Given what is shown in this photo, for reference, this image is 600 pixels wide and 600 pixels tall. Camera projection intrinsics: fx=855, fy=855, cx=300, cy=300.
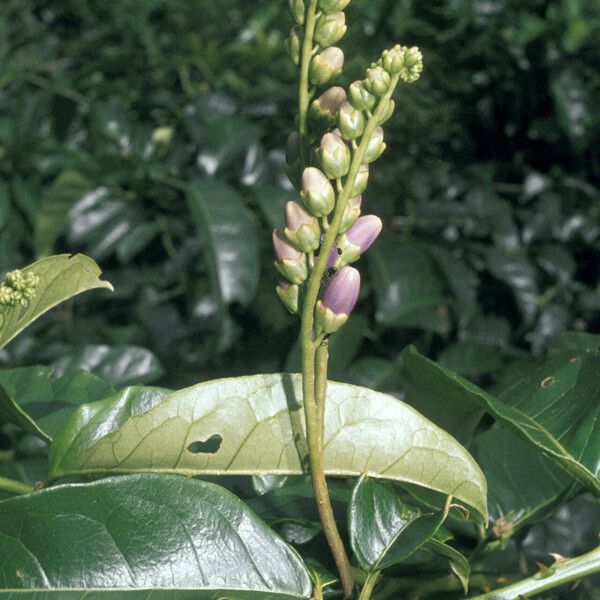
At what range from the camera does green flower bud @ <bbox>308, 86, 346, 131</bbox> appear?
0.51 metres

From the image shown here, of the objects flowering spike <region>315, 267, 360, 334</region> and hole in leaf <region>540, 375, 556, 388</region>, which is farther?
hole in leaf <region>540, 375, 556, 388</region>

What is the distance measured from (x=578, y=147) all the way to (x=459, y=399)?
146 cm

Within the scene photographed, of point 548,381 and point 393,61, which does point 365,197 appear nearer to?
point 548,381

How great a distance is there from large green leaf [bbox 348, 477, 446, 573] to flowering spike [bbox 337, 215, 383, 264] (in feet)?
0.47

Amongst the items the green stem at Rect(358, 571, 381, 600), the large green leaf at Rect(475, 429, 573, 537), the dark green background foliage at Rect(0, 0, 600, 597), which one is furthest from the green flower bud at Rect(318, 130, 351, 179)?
the dark green background foliage at Rect(0, 0, 600, 597)

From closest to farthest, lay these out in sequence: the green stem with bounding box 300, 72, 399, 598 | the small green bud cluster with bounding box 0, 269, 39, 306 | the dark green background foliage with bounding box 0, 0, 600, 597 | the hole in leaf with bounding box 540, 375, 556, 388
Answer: the green stem with bounding box 300, 72, 399, 598
the small green bud cluster with bounding box 0, 269, 39, 306
the hole in leaf with bounding box 540, 375, 556, 388
the dark green background foliage with bounding box 0, 0, 600, 597

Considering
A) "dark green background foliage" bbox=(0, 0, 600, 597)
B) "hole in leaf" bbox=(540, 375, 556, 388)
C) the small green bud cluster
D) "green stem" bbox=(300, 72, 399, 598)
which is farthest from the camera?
"dark green background foliage" bbox=(0, 0, 600, 597)

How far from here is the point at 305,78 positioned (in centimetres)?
51

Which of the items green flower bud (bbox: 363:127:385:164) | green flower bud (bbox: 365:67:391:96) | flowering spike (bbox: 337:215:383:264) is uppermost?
green flower bud (bbox: 365:67:391:96)

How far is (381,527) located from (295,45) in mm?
306

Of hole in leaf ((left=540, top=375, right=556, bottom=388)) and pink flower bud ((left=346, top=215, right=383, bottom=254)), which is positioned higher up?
pink flower bud ((left=346, top=215, right=383, bottom=254))

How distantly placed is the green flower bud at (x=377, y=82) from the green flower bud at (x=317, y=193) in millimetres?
54

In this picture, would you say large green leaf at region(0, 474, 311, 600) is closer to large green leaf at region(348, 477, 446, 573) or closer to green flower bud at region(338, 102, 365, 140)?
large green leaf at region(348, 477, 446, 573)

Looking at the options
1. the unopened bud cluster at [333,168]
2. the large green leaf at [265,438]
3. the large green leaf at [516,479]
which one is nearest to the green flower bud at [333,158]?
the unopened bud cluster at [333,168]
